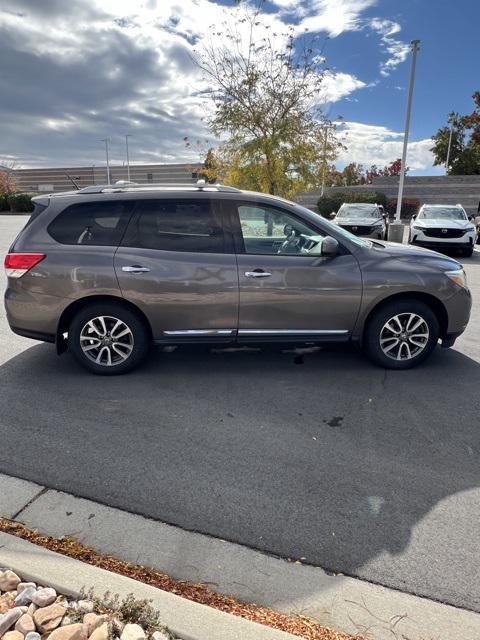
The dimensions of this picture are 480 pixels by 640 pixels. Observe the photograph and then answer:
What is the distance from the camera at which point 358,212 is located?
1705 centimetres

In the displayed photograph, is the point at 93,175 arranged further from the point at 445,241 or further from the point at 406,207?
the point at 445,241

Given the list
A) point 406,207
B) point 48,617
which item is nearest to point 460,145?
point 406,207

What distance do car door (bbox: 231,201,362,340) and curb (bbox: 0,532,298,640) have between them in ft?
8.88

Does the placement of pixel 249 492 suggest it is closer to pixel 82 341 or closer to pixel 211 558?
pixel 211 558

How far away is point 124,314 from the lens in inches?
174

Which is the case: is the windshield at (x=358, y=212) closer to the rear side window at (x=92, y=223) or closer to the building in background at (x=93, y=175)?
the rear side window at (x=92, y=223)

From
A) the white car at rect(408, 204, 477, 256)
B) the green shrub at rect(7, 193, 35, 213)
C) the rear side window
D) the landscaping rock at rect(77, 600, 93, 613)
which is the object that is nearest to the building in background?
the green shrub at rect(7, 193, 35, 213)

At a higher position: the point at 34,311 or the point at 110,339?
the point at 34,311

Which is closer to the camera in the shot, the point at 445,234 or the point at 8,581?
the point at 8,581

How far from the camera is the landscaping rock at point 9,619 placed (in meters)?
1.87

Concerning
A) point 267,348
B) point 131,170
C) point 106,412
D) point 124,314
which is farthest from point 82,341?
point 131,170

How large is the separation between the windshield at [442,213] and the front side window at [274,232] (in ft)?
40.1

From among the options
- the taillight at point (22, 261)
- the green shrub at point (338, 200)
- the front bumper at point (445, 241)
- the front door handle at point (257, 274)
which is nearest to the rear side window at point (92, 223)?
the taillight at point (22, 261)

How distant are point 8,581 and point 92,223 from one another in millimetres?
3218
